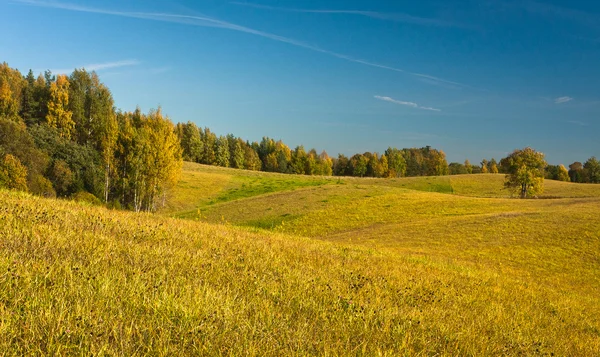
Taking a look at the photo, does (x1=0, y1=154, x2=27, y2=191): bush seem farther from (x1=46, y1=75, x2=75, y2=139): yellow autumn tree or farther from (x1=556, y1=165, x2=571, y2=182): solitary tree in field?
(x1=556, y1=165, x2=571, y2=182): solitary tree in field

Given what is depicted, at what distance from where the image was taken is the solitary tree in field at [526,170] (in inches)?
2443

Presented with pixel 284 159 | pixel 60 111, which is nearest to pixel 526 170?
pixel 284 159

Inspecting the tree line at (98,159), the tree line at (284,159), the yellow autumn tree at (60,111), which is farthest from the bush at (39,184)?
the tree line at (284,159)

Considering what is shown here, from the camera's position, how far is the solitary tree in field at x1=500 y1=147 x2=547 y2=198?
204 ft

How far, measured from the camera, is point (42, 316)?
2.88 metres

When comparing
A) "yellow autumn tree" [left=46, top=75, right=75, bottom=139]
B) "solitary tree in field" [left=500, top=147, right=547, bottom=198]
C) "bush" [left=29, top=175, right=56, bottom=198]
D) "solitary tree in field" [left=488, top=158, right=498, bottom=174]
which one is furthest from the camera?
"solitary tree in field" [left=488, top=158, right=498, bottom=174]

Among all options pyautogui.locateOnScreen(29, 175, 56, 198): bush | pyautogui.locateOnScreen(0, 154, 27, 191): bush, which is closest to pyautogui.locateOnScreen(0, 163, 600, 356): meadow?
pyautogui.locateOnScreen(0, 154, 27, 191): bush

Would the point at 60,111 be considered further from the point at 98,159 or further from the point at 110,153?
the point at 110,153

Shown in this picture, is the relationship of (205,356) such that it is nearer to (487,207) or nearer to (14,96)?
(487,207)

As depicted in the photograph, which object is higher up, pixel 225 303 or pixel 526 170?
pixel 526 170

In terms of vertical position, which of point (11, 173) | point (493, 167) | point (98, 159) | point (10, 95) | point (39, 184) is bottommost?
point (39, 184)

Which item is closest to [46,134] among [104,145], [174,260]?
[104,145]

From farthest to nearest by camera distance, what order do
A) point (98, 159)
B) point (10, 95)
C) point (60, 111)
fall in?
point (10, 95)
point (60, 111)
point (98, 159)

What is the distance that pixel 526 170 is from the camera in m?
62.1
